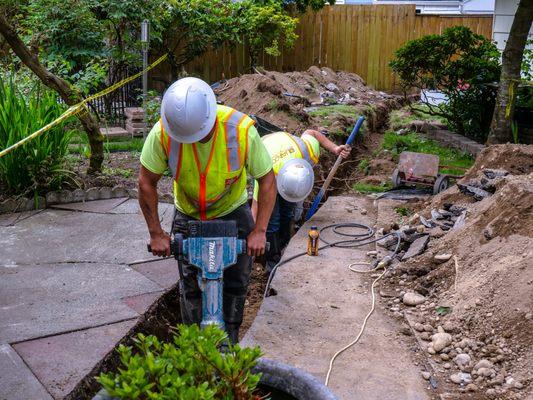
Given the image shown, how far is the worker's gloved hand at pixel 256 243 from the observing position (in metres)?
3.51

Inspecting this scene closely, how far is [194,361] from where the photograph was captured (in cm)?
203

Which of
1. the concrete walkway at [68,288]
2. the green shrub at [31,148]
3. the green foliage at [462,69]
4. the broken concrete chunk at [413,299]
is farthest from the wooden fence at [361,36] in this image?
the broken concrete chunk at [413,299]

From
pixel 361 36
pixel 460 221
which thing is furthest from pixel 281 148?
pixel 361 36

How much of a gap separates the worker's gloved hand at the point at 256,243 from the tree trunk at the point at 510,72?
6965mm

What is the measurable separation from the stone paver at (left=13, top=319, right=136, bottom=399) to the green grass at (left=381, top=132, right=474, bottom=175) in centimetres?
622

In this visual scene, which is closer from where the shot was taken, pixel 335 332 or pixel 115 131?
pixel 335 332

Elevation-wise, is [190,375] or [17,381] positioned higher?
[190,375]

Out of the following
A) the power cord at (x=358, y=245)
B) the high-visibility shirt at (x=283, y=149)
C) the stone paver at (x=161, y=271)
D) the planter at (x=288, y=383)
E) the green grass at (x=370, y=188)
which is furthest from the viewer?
the green grass at (x=370, y=188)

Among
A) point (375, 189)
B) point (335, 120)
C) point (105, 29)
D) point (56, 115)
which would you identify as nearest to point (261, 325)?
point (56, 115)

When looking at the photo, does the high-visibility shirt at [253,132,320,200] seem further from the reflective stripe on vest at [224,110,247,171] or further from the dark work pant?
the reflective stripe on vest at [224,110,247,171]

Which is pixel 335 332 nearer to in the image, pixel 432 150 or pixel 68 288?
pixel 68 288

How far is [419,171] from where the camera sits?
26.6 ft

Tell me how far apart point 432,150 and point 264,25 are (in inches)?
284

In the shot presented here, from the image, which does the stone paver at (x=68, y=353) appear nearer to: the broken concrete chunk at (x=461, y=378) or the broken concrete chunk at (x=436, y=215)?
the broken concrete chunk at (x=461, y=378)
